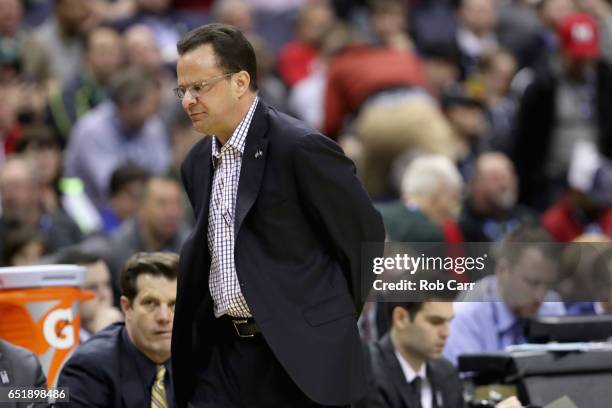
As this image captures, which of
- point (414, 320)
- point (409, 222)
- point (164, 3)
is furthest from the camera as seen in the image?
point (164, 3)

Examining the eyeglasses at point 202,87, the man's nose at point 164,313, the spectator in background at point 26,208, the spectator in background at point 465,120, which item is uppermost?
the spectator in background at point 465,120

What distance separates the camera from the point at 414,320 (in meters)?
6.29

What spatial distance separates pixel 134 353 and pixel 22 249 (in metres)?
2.36

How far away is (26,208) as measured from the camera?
8.77 metres

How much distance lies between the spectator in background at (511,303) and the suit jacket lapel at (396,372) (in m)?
0.45

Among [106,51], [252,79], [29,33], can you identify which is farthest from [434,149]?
[252,79]

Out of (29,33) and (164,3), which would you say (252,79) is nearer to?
(29,33)

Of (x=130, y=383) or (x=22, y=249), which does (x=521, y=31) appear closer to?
(x=22, y=249)

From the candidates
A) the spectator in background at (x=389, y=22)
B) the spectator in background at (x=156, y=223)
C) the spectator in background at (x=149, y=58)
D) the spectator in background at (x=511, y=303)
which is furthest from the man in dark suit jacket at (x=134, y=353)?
the spectator in background at (x=389, y=22)

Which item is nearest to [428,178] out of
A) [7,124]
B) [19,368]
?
[7,124]

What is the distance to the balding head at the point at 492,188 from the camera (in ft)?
33.2

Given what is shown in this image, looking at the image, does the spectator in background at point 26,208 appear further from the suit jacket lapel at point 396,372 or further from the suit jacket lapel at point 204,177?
the suit jacket lapel at point 204,177

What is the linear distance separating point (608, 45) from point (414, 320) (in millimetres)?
7642

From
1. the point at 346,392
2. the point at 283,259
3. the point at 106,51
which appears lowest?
the point at 346,392
